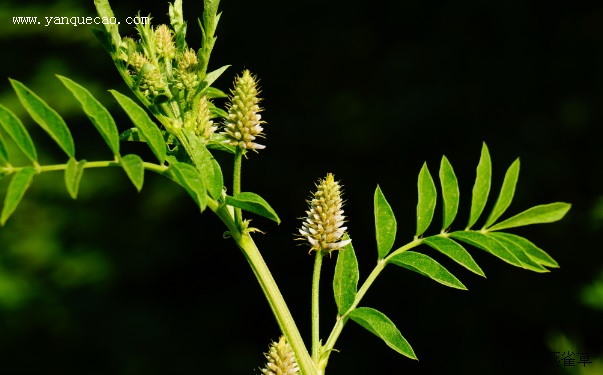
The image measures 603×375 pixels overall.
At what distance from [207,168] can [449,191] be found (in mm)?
442

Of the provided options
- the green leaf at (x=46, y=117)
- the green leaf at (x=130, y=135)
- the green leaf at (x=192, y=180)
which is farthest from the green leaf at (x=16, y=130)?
the green leaf at (x=192, y=180)

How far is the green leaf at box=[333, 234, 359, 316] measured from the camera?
117cm

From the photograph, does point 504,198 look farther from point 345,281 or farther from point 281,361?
point 281,361

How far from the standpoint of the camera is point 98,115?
3.48ft

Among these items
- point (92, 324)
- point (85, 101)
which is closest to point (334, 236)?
point (85, 101)

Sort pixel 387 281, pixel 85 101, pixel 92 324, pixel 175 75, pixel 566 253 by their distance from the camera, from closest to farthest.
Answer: pixel 85 101 < pixel 175 75 < pixel 566 253 < pixel 387 281 < pixel 92 324

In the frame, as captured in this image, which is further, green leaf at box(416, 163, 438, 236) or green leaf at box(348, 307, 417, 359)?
green leaf at box(416, 163, 438, 236)

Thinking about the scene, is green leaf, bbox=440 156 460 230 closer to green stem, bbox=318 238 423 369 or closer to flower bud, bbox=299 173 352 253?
green stem, bbox=318 238 423 369

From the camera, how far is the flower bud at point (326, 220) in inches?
43.4

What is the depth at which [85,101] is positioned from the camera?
3.42ft

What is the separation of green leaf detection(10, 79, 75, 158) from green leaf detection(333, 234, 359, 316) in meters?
0.42

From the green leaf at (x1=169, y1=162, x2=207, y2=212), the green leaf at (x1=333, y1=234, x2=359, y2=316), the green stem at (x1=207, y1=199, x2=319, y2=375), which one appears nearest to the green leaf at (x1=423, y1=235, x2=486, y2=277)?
the green leaf at (x1=333, y1=234, x2=359, y2=316)

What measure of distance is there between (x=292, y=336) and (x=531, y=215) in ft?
1.45

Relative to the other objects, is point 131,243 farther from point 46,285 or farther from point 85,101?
point 85,101
